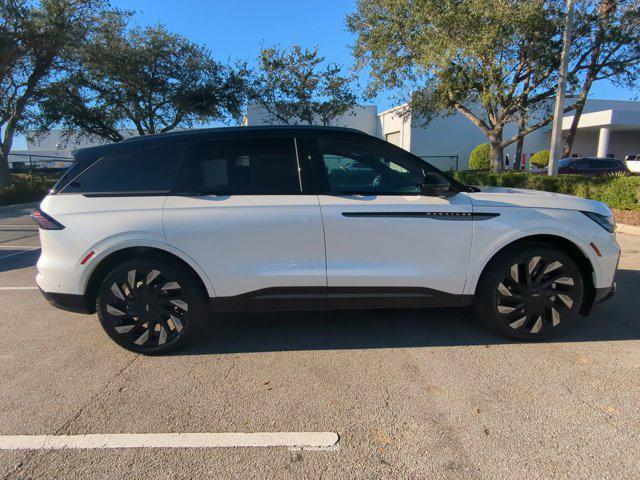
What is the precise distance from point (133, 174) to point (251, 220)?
3.59 feet

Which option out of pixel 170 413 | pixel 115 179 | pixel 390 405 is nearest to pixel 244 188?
pixel 115 179

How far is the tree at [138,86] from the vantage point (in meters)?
19.6

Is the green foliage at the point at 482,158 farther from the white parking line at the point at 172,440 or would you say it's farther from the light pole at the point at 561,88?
the white parking line at the point at 172,440

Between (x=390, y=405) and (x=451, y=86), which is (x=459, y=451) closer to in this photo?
(x=390, y=405)

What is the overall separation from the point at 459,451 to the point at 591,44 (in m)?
15.8

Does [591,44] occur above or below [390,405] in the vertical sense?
above

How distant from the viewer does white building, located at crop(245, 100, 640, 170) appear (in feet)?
105

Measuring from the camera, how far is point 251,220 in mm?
3518

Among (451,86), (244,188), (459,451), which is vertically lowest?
(459,451)

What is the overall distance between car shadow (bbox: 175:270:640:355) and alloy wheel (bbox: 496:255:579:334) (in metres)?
0.25

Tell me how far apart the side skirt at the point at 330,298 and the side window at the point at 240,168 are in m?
0.83

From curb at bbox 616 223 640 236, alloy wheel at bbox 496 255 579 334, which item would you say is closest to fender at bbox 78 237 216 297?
alloy wheel at bbox 496 255 579 334

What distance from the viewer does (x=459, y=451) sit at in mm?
2482

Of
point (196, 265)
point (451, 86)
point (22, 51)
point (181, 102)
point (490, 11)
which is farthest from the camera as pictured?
point (181, 102)
